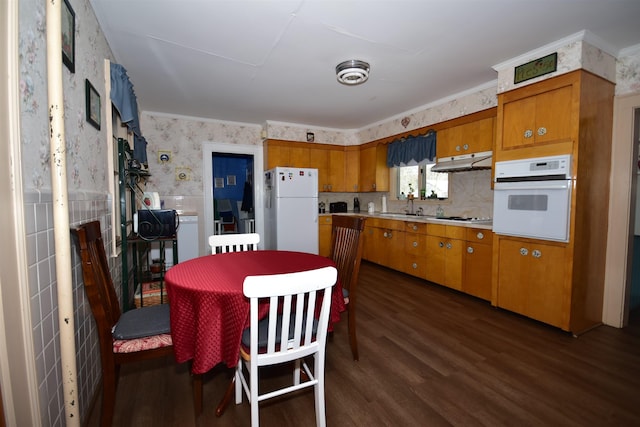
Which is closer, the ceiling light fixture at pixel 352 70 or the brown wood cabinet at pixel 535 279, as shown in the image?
the brown wood cabinet at pixel 535 279

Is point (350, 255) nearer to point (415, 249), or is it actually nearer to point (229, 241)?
point (229, 241)

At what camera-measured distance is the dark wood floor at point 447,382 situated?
1.49 meters

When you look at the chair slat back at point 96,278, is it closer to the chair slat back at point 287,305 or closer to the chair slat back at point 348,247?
the chair slat back at point 287,305

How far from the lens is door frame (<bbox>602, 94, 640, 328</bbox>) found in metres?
2.41

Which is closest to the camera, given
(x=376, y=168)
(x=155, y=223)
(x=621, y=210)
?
(x=621, y=210)

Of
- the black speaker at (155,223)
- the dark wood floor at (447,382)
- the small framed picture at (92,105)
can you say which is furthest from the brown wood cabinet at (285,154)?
the dark wood floor at (447,382)

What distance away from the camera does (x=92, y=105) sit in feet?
5.91

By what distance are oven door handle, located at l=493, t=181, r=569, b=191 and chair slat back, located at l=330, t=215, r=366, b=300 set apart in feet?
5.08

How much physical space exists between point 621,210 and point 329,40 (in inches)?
116

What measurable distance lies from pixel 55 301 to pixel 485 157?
3.84m

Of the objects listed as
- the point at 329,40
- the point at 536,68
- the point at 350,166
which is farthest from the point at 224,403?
the point at 350,166

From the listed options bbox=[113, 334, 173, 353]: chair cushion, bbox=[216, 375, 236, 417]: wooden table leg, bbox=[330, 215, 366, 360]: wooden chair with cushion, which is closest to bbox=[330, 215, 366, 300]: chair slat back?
bbox=[330, 215, 366, 360]: wooden chair with cushion

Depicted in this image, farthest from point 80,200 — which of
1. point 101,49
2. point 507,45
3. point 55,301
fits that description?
point 507,45

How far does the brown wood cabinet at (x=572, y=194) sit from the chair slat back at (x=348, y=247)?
166cm
